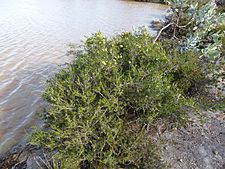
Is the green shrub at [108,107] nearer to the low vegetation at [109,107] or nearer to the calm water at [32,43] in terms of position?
the low vegetation at [109,107]

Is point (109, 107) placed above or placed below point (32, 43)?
above

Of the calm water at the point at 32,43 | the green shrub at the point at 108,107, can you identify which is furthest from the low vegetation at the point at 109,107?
the calm water at the point at 32,43

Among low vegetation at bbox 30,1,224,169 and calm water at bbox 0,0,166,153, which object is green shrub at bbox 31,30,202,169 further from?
calm water at bbox 0,0,166,153

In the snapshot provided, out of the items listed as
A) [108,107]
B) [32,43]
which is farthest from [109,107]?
[32,43]

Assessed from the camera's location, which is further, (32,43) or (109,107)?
(32,43)

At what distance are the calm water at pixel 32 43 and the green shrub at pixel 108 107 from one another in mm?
565

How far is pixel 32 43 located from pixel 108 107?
747 cm

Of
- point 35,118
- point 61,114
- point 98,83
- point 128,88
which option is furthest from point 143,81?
point 35,118

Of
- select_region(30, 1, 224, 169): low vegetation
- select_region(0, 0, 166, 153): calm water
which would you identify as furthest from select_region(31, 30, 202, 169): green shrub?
select_region(0, 0, 166, 153): calm water

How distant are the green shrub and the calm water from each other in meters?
0.56

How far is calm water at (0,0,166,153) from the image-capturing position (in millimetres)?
5329

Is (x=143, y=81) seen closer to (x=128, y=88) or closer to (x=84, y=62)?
(x=128, y=88)

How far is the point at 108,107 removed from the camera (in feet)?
9.96

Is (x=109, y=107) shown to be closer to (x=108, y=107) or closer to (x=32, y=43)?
(x=108, y=107)
